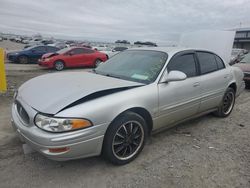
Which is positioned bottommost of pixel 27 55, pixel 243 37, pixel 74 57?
pixel 27 55

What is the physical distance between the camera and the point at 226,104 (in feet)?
16.4

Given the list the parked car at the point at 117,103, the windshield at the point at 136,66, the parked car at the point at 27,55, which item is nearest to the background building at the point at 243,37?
the parked car at the point at 27,55

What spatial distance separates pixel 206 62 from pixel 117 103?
245cm

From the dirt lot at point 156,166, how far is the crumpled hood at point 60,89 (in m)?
0.86

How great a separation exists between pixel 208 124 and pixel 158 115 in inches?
69.8

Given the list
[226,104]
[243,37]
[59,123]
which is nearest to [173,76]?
[59,123]

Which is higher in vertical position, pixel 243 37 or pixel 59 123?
pixel 243 37

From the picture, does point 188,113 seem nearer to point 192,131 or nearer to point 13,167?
point 192,131

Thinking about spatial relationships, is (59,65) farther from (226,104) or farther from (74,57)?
(226,104)

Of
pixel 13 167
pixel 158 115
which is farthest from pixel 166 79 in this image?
pixel 13 167

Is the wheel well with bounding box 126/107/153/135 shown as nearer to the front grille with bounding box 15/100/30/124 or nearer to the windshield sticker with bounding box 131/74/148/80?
the windshield sticker with bounding box 131/74/148/80

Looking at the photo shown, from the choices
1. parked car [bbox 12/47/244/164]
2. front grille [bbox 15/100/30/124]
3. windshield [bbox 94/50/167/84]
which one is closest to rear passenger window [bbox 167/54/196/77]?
parked car [bbox 12/47/244/164]

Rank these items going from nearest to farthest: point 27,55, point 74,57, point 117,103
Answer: point 117,103 → point 74,57 → point 27,55

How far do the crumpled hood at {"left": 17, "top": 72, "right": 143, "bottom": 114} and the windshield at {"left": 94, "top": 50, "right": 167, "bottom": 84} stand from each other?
24 cm
